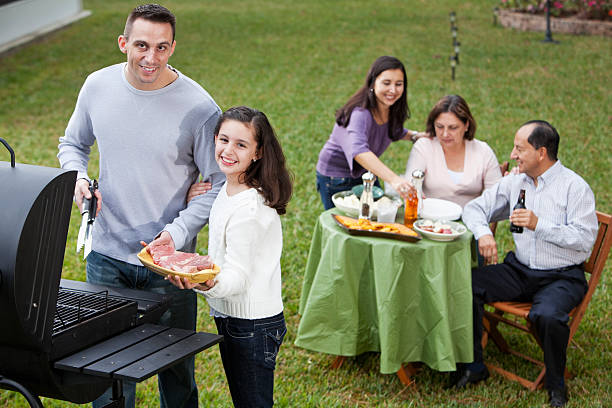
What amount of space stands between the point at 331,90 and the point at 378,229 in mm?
9184

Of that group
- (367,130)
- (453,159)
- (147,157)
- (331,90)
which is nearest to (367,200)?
(367,130)

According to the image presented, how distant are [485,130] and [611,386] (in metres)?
6.22

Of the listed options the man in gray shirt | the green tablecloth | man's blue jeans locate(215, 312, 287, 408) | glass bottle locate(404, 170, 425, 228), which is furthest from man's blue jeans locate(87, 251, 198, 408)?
glass bottle locate(404, 170, 425, 228)

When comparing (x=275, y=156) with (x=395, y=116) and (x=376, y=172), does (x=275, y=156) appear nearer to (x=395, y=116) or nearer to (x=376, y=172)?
(x=376, y=172)

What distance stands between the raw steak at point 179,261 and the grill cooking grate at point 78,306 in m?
0.20

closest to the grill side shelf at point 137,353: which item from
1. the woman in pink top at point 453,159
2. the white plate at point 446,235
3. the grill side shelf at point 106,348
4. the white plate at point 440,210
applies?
the grill side shelf at point 106,348

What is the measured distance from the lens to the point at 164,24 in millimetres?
2891

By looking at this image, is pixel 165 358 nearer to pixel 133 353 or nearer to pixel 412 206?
pixel 133 353

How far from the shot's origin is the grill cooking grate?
2406mm

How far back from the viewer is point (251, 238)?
280 centimetres

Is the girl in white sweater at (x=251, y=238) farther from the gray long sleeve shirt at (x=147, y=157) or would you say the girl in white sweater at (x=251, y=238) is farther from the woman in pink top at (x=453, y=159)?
the woman in pink top at (x=453, y=159)

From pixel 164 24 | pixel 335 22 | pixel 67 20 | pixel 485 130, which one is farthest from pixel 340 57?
pixel 164 24

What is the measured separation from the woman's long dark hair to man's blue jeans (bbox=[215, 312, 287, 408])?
2440 mm

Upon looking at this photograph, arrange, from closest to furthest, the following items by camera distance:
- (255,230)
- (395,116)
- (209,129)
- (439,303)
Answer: (255,230) < (209,129) < (439,303) < (395,116)
